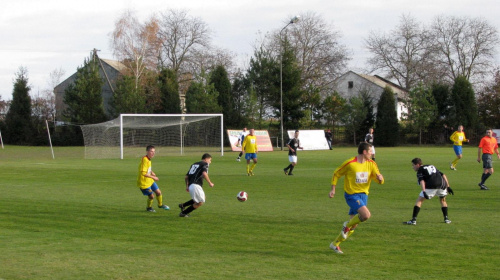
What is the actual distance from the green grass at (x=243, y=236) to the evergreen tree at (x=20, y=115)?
1880 inches

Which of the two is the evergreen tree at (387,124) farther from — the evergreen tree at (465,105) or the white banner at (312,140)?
the white banner at (312,140)

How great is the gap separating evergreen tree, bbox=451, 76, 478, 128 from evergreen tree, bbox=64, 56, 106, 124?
3757cm

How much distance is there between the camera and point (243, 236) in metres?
10.1

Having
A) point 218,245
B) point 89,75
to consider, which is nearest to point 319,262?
point 218,245

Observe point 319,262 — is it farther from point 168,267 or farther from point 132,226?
point 132,226

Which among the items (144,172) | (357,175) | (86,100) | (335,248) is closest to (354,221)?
(335,248)

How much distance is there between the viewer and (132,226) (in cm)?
1121

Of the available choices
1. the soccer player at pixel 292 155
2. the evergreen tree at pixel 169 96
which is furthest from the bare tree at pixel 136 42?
the soccer player at pixel 292 155

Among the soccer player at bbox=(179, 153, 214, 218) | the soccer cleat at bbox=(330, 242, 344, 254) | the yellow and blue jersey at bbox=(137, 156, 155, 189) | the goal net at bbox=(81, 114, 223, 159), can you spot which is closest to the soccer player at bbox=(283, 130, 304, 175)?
the yellow and blue jersey at bbox=(137, 156, 155, 189)

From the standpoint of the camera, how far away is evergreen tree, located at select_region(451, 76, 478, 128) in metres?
55.3

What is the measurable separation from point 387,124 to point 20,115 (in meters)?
40.6

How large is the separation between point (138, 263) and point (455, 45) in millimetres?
72832

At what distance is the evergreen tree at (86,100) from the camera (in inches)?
2362

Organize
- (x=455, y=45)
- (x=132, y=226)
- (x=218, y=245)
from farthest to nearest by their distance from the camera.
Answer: (x=455, y=45) < (x=132, y=226) < (x=218, y=245)
